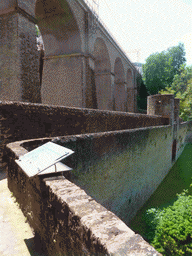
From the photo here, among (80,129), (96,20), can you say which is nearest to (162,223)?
(80,129)

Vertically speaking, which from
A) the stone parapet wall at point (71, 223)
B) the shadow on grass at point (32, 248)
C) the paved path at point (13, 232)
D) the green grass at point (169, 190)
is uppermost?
the stone parapet wall at point (71, 223)

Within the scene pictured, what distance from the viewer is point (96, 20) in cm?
1255

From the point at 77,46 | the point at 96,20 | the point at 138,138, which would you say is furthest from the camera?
the point at 96,20

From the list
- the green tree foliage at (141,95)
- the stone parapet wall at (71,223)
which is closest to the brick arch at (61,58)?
the stone parapet wall at (71,223)

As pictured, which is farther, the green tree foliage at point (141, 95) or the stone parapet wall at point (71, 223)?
the green tree foliage at point (141, 95)

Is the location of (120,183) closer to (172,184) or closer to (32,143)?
(32,143)

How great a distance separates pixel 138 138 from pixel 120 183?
1.41 m

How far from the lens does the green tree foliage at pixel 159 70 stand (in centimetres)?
2881

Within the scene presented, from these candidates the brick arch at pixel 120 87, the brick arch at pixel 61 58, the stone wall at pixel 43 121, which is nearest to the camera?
the stone wall at pixel 43 121

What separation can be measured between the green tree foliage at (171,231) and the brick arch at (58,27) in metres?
9.02

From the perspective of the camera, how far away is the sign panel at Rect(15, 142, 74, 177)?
5.23 feet

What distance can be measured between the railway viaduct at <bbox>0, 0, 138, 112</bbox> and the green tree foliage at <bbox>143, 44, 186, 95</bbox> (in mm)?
9502

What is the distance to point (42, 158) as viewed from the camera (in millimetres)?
1724

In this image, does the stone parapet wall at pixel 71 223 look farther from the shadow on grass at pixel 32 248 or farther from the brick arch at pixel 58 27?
the brick arch at pixel 58 27
